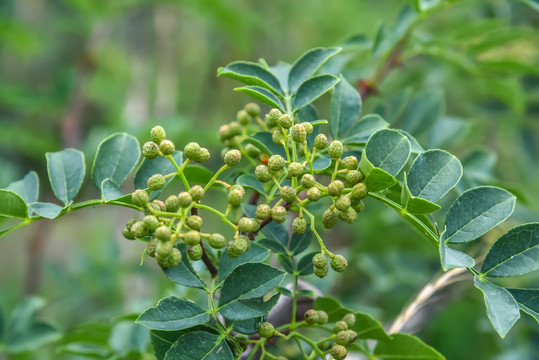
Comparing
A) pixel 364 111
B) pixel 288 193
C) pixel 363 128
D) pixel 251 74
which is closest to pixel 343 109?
pixel 363 128

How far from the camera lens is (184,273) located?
0.70 metres

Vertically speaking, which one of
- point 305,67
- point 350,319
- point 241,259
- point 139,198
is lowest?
point 350,319

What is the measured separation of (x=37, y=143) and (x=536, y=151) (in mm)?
1719

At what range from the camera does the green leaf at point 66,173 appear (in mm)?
812

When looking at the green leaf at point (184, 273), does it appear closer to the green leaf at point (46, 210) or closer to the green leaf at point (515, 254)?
the green leaf at point (46, 210)

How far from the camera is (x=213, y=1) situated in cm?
191

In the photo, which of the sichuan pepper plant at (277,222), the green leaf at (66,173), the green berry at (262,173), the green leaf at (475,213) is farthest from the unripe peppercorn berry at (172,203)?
the green leaf at (475,213)

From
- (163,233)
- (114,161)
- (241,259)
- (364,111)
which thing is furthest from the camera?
(364,111)

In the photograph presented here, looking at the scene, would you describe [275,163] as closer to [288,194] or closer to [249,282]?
[288,194]

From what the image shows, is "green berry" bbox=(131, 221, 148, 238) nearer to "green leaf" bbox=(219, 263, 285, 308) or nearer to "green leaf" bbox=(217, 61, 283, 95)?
"green leaf" bbox=(219, 263, 285, 308)

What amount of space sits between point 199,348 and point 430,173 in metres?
0.37

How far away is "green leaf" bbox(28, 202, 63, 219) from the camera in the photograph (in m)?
0.72

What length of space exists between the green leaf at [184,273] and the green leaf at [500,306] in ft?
1.14

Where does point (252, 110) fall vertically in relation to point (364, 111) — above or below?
above
